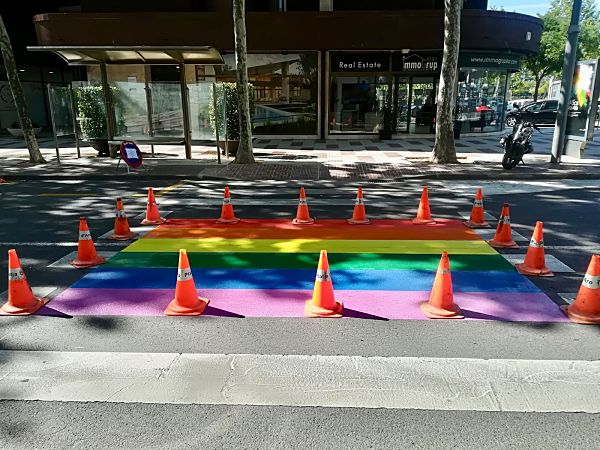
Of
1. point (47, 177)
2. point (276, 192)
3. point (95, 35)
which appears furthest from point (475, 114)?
point (47, 177)

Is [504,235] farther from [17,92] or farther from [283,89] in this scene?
[283,89]

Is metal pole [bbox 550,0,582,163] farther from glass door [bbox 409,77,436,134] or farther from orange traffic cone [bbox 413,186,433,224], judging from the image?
orange traffic cone [bbox 413,186,433,224]

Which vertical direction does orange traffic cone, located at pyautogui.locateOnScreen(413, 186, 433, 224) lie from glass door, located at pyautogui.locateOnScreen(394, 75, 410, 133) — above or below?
below

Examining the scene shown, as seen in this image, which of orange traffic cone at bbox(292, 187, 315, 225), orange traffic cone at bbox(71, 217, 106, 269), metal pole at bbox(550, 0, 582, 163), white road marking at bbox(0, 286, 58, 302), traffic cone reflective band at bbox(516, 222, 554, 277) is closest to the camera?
white road marking at bbox(0, 286, 58, 302)

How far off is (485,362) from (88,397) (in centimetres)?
283

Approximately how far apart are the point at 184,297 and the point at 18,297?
1.56 m

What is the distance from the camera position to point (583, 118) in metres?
14.3

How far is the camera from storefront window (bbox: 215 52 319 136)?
2034 centimetres

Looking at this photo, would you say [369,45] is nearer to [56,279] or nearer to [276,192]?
[276,192]

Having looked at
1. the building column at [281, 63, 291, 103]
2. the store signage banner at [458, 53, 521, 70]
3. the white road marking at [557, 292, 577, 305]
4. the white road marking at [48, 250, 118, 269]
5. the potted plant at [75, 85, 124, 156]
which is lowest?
the white road marking at [557, 292, 577, 305]

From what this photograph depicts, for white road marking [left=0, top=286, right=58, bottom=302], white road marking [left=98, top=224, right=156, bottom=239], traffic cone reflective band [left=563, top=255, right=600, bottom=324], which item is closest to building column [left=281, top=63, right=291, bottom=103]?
white road marking [left=98, top=224, right=156, bottom=239]

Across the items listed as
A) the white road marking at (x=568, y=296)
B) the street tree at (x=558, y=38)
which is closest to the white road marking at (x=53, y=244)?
the white road marking at (x=568, y=296)

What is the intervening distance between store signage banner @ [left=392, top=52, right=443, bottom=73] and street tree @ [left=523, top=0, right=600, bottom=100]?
73.6ft

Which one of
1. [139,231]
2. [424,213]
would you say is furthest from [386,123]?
[139,231]
